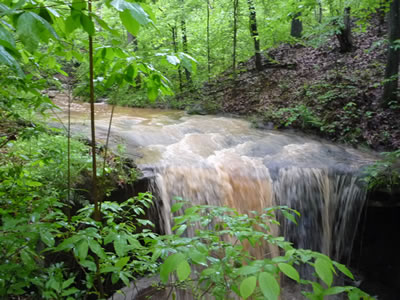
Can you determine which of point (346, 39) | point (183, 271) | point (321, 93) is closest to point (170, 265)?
point (183, 271)

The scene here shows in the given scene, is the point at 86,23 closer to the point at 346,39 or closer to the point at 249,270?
the point at 249,270

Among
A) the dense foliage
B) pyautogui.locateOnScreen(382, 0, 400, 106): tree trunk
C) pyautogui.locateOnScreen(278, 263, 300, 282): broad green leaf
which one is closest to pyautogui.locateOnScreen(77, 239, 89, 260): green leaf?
the dense foliage

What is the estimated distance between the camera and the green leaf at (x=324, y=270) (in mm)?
1191

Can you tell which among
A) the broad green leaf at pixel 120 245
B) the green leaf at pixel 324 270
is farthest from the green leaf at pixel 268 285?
the broad green leaf at pixel 120 245

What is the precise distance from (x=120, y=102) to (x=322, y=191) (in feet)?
31.8

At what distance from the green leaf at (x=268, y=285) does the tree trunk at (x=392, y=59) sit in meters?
6.88

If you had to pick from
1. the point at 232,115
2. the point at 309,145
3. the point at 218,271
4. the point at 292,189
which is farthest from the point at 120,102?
the point at 218,271

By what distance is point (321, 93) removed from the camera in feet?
28.0

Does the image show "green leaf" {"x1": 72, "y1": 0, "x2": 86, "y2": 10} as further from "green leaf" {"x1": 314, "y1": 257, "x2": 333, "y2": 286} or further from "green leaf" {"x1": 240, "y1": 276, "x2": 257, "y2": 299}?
"green leaf" {"x1": 314, "y1": 257, "x2": 333, "y2": 286}

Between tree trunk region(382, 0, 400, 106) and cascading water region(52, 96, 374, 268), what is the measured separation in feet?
5.87

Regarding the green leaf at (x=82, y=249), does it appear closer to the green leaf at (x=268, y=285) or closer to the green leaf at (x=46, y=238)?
the green leaf at (x=46, y=238)

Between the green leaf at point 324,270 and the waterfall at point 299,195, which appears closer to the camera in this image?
the green leaf at point 324,270

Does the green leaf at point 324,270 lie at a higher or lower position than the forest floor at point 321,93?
lower

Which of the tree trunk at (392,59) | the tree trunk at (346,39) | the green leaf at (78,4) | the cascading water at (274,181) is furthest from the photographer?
the tree trunk at (346,39)
